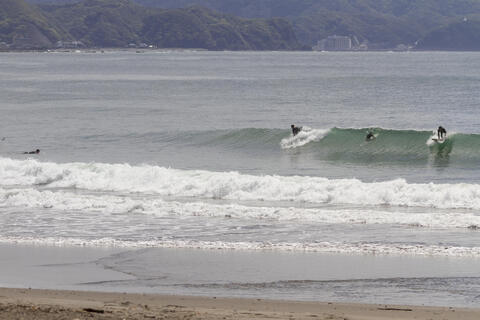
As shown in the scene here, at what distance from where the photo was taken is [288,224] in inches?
771

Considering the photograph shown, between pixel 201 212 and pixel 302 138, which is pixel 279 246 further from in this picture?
pixel 302 138

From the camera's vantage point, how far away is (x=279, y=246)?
667 inches

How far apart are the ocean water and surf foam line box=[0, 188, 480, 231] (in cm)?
5

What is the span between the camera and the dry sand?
11156 millimetres

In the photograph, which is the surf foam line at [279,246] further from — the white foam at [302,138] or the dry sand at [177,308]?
the white foam at [302,138]

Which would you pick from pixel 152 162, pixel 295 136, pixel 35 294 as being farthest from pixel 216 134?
pixel 35 294

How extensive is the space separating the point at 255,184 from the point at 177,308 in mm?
13684

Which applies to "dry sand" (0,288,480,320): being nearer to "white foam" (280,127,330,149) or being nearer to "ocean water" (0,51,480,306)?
"ocean water" (0,51,480,306)

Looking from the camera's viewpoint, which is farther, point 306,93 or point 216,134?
point 306,93

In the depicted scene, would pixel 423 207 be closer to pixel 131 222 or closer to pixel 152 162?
pixel 131 222

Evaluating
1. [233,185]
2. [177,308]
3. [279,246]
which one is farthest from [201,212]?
[177,308]

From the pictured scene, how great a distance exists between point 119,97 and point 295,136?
108 ft

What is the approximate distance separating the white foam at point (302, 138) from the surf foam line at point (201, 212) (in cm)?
1454

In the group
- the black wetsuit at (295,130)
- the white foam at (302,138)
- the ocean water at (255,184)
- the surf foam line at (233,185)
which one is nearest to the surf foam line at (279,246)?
the ocean water at (255,184)
